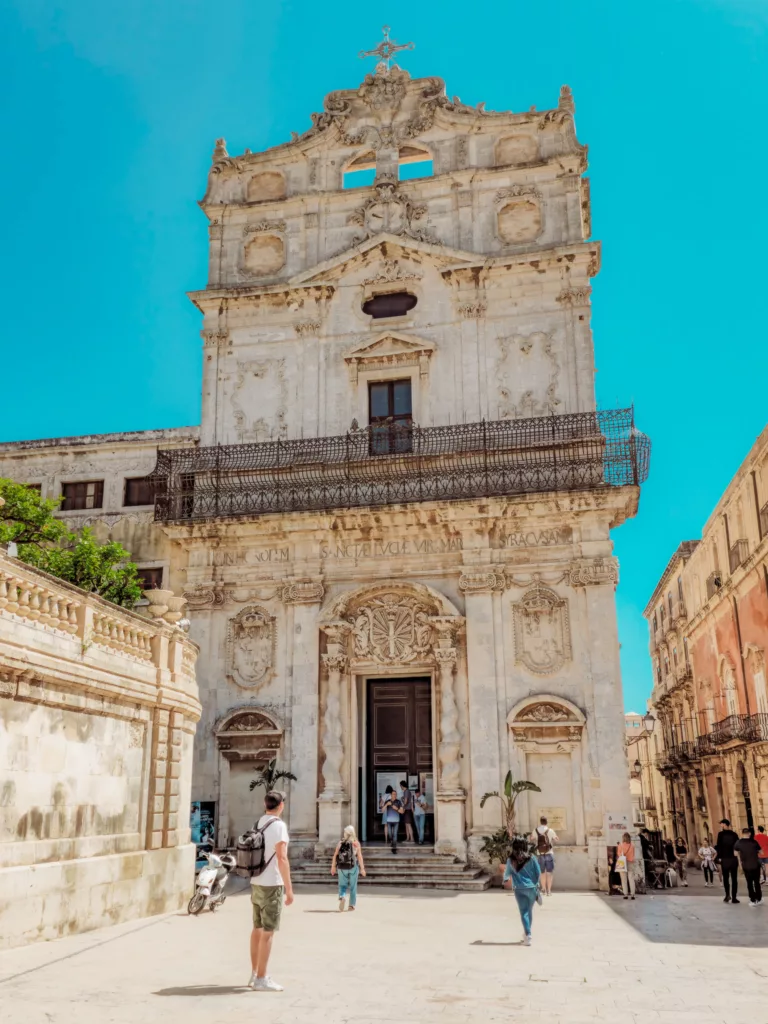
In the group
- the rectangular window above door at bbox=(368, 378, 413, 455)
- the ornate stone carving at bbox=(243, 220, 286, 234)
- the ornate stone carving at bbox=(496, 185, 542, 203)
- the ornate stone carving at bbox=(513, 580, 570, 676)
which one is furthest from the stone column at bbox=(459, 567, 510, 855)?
the ornate stone carving at bbox=(243, 220, 286, 234)

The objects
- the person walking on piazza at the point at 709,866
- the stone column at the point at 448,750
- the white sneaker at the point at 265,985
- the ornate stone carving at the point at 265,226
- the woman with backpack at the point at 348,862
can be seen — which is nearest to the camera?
the white sneaker at the point at 265,985

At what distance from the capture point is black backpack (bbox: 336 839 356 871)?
13984 mm

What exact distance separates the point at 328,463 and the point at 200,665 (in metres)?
5.62

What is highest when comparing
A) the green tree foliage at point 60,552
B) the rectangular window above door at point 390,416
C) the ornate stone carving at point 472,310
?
the ornate stone carving at point 472,310

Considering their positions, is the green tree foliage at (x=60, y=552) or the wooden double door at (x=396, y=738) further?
the wooden double door at (x=396, y=738)

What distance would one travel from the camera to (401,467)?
22.3 metres

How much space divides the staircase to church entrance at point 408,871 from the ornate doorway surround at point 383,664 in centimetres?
67

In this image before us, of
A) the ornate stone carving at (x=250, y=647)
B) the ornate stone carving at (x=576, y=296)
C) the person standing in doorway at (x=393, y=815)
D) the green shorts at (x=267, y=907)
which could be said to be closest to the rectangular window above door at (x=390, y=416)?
the ornate stone carving at (x=576, y=296)

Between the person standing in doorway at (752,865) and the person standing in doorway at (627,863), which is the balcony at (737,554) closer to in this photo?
the person standing in doorway at (627,863)

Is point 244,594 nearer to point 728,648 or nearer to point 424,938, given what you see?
point 424,938

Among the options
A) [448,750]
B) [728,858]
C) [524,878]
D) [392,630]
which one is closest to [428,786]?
[448,750]

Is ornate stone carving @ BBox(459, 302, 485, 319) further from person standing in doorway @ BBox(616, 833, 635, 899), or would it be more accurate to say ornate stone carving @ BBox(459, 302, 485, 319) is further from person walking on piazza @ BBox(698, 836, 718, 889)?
person walking on piazza @ BBox(698, 836, 718, 889)

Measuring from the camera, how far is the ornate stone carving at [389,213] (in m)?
24.7

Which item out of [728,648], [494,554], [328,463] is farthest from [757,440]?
[328,463]
